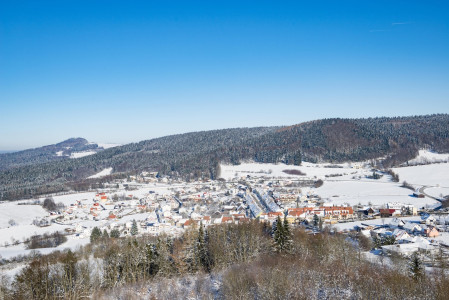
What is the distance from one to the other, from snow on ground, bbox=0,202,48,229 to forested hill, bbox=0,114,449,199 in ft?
51.0

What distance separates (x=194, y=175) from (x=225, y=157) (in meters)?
16.2

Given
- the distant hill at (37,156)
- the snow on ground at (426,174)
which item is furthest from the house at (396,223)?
the distant hill at (37,156)

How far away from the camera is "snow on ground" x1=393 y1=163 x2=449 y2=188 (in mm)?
57406

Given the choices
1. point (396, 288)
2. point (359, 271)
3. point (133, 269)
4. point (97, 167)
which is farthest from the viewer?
point (97, 167)

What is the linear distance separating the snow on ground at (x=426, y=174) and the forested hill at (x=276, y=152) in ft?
36.4

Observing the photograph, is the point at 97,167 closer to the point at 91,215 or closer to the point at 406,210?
the point at 91,215

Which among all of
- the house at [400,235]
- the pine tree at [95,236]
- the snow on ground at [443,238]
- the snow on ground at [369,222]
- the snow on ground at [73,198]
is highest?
the snow on ground at [73,198]

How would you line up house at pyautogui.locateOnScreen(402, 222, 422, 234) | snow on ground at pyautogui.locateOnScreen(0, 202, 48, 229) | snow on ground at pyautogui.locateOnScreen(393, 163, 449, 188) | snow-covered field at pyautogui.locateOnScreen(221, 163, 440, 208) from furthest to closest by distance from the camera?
snow on ground at pyautogui.locateOnScreen(393, 163, 449, 188) → snow-covered field at pyautogui.locateOnScreen(221, 163, 440, 208) → snow on ground at pyautogui.locateOnScreen(0, 202, 48, 229) → house at pyautogui.locateOnScreen(402, 222, 422, 234)

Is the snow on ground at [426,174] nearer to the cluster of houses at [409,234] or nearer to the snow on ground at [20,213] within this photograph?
the cluster of houses at [409,234]

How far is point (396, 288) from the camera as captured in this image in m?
12.3

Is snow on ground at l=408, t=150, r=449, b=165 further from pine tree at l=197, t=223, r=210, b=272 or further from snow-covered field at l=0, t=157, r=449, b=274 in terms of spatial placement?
pine tree at l=197, t=223, r=210, b=272

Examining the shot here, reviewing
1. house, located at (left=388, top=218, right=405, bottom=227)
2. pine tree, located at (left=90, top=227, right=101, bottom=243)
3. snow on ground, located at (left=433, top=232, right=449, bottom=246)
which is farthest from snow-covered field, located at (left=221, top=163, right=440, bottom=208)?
pine tree, located at (left=90, top=227, right=101, bottom=243)

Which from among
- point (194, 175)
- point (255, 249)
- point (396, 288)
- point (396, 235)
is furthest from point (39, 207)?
point (396, 288)

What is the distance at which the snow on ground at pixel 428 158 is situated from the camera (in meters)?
78.2
